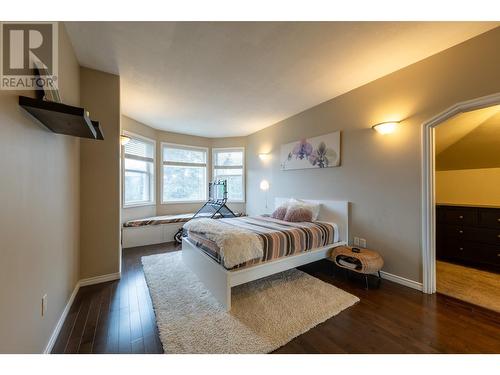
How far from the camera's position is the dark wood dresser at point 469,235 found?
273 centimetres

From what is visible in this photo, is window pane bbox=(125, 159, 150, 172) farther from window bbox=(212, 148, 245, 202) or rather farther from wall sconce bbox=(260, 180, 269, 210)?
wall sconce bbox=(260, 180, 269, 210)

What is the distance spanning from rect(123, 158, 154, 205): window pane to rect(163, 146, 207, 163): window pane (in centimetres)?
52

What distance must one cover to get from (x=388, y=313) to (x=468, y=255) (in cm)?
217

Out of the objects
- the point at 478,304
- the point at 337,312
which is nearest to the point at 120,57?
the point at 337,312

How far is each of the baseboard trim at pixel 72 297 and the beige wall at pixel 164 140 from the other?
65.1 inches

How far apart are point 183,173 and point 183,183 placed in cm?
27

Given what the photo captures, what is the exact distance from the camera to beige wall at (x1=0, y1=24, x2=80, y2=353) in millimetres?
1011

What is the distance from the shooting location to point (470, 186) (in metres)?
3.24

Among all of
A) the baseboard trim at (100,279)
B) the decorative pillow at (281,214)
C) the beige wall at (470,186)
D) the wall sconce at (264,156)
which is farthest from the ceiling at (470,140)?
the baseboard trim at (100,279)

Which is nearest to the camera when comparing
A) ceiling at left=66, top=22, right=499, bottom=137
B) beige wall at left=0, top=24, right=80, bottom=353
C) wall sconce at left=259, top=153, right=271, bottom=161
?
beige wall at left=0, top=24, right=80, bottom=353

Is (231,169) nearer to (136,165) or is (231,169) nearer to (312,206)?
(136,165)

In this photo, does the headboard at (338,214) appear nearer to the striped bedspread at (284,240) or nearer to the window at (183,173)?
the striped bedspread at (284,240)

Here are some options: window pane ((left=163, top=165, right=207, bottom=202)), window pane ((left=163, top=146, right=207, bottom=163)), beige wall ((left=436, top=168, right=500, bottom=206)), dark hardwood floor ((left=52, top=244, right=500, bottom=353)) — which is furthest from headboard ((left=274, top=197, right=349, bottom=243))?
window pane ((left=163, top=146, right=207, bottom=163))
